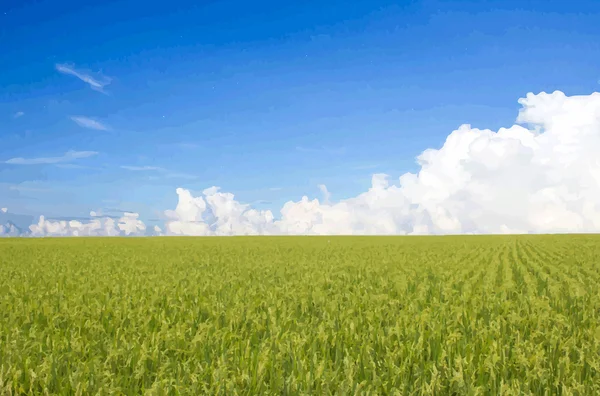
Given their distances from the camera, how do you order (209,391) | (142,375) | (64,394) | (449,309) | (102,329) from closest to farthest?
(209,391) < (64,394) < (142,375) < (102,329) < (449,309)

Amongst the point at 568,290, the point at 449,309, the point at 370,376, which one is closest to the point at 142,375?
the point at 370,376

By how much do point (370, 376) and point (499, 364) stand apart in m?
1.76

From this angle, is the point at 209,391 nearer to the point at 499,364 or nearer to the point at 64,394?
the point at 64,394

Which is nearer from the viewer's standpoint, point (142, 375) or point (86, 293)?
point (142, 375)

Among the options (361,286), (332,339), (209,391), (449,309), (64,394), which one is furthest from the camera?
(361,286)

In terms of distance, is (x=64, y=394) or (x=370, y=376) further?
(x=370, y=376)

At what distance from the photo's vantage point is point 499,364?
623 cm

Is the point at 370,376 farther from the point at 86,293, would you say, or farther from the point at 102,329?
the point at 86,293

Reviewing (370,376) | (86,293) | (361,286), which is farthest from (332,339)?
(86,293)

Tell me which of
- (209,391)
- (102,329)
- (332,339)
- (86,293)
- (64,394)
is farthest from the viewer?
(86,293)

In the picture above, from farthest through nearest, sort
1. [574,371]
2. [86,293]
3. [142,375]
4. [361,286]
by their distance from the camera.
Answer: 1. [361,286]
2. [86,293]
3. [574,371]
4. [142,375]

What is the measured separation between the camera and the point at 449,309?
33.6 ft

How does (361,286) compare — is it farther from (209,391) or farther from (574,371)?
(209,391)

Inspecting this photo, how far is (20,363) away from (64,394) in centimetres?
149
